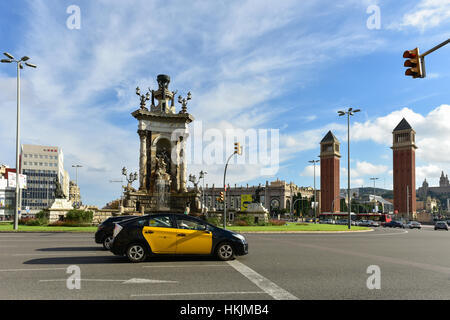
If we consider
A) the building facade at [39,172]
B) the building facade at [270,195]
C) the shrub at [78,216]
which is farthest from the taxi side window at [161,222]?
the building facade at [270,195]

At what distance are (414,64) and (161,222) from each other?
8779mm

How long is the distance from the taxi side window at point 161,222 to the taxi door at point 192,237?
0.27 m

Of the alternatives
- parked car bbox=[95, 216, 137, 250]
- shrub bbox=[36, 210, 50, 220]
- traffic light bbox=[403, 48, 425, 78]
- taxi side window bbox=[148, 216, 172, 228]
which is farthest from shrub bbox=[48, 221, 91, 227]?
Result: traffic light bbox=[403, 48, 425, 78]

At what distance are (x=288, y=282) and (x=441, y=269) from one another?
4.88m

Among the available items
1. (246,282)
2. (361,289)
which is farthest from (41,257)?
(361,289)

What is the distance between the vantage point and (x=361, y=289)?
7090mm

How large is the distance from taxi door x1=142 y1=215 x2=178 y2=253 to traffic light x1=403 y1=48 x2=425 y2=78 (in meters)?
8.37

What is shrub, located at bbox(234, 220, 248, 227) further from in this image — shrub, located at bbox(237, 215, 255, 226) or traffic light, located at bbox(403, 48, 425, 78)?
traffic light, located at bbox(403, 48, 425, 78)

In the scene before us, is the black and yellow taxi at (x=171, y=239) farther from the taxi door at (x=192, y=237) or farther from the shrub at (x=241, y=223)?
the shrub at (x=241, y=223)

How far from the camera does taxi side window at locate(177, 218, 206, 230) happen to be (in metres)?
10.4

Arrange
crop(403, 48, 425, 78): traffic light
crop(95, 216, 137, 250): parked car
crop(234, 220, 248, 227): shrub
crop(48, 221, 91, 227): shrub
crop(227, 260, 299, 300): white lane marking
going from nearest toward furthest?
1. crop(227, 260, 299, 300): white lane marking
2. crop(403, 48, 425, 78): traffic light
3. crop(95, 216, 137, 250): parked car
4. crop(48, 221, 91, 227): shrub
5. crop(234, 220, 248, 227): shrub

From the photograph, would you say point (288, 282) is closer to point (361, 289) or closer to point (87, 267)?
point (361, 289)

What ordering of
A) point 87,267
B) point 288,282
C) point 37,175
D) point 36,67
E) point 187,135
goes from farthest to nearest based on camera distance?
point 37,175 → point 187,135 → point 36,67 → point 87,267 → point 288,282

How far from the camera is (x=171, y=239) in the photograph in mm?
10242
